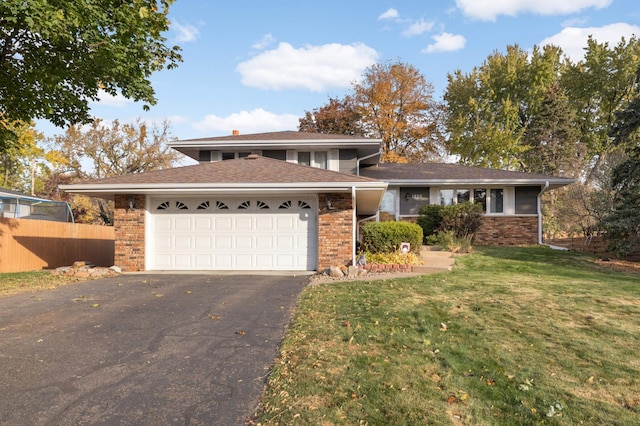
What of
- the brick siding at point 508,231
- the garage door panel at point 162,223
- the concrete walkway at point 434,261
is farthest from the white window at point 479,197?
the garage door panel at point 162,223

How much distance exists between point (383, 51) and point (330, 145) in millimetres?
17385

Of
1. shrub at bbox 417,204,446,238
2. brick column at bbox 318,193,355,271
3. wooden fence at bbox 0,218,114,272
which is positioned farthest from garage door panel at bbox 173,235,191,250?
shrub at bbox 417,204,446,238

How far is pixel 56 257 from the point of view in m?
14.8

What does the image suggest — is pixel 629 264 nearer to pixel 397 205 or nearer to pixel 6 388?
pixel 397 205

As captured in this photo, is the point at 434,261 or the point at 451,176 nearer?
the point at 434,261

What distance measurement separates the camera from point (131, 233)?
1119cm

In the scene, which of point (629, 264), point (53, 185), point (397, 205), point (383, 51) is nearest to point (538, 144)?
point (383, 51)

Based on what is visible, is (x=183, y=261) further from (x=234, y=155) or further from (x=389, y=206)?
(x=389, y=206)

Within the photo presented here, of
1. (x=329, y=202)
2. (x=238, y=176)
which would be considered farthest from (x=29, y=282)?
(x=329, y=202)

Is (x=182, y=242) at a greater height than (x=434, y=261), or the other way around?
(x=182, y=242)

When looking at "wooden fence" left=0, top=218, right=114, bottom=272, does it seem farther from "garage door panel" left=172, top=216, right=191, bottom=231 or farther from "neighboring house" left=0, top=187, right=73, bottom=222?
"garage door panel" left=172, top=216, right=191, bottom=231

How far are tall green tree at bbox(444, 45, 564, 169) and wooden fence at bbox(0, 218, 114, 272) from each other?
2788 cm

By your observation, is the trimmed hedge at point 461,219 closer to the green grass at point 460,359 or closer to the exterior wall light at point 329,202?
the exterior wall light at point 329,202

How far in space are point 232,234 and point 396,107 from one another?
74.4ft
